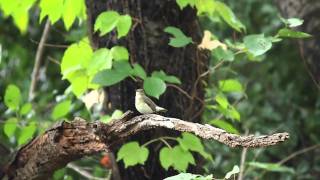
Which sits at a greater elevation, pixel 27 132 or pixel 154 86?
pixel 154 86

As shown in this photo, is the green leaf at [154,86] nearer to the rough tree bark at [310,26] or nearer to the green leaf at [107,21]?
the green leaf at [107,21]

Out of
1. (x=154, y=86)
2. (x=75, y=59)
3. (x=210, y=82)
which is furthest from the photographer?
(x=210, y=82)

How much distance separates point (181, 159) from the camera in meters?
1.59

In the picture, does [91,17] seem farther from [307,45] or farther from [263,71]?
[263,71]

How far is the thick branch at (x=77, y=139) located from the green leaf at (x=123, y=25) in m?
0.32

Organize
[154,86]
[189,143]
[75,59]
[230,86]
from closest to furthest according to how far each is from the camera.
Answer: [154,86]
[189,143]
[75,59]
[230,86]

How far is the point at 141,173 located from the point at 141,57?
317mm

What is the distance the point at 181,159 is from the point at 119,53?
32 centimetres

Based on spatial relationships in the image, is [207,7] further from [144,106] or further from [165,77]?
[144,106]

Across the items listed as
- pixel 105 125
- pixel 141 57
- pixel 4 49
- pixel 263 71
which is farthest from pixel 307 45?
pixel 4 49

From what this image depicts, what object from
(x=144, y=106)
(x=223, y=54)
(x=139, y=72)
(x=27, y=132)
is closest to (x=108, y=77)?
(x=139, y=72)

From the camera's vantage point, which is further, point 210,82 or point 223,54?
point 210,82

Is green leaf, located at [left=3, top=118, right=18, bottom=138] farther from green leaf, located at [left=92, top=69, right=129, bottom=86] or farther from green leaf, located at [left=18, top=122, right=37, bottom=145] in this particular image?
green leaf, located at [left=92, top=69, right=129, bottom=86]

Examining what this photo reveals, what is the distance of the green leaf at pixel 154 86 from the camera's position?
4.88ft
